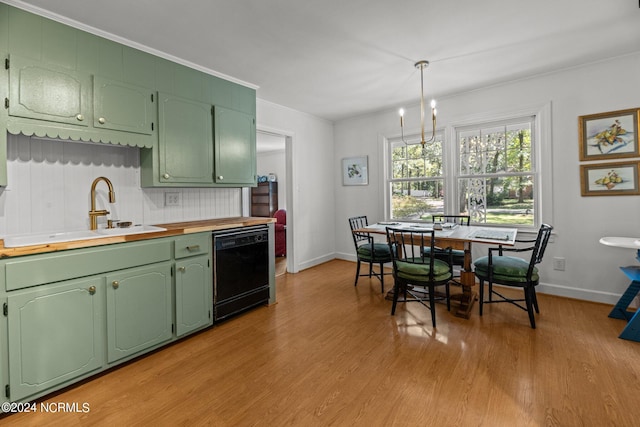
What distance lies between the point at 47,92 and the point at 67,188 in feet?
2.32

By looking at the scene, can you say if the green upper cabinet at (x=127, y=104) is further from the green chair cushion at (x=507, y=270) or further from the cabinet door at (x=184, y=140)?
the green chair cushion at (x=507, y=270)

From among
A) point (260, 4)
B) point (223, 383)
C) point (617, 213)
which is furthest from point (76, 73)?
point (617, 213)

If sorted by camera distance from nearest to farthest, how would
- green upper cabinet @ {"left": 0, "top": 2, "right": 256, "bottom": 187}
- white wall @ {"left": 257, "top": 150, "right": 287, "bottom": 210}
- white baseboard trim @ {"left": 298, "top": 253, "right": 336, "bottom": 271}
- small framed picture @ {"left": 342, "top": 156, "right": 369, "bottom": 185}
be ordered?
green upper cabinet @ {"left": 0, "top": 2, "right": 256, "bottom": 187} < white baseboard trim @ {"left": 298, "top": 253, "right": 336, "bottom": 271} < small framed picture @ {"left": 342, "top": 156, "right": 369, "bottom": 185} < white wall @ {"left": 257, "top": 150, "right": 287, "bottom": 210}

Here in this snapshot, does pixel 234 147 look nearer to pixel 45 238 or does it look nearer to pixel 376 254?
pixel 45 238

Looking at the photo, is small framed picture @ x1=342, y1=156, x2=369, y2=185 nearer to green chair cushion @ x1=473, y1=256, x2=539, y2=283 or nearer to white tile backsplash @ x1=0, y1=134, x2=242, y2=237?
green chair cushion @ x1=473, y1=256, x2=539, y2=283

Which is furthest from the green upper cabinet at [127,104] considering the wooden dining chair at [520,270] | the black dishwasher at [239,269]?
the wooden dining chair at [520,270]

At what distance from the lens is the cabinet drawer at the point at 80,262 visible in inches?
66.3

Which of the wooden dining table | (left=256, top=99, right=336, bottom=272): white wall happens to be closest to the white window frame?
the wooden dining table

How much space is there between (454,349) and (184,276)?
86.6 inches

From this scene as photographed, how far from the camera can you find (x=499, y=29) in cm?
244

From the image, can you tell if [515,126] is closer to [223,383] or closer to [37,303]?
[223,383]

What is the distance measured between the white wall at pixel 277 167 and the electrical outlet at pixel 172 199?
4887 mm

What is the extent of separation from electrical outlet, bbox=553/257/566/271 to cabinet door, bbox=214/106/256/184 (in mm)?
3547

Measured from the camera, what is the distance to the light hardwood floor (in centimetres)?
166
